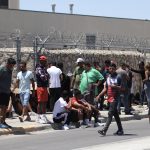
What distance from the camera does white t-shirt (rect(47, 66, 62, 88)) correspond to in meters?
19.1

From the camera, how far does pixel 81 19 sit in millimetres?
42469

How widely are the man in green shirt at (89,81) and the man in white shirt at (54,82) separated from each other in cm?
72

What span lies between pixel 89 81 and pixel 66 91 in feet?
3.61

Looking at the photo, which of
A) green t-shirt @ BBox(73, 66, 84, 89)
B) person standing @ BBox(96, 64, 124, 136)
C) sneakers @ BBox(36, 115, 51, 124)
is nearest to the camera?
person standing @ BBox(96, 64, 124, 136)

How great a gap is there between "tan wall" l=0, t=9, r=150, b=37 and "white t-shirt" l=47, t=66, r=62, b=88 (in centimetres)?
1807

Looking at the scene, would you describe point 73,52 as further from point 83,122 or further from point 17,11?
point 17,11

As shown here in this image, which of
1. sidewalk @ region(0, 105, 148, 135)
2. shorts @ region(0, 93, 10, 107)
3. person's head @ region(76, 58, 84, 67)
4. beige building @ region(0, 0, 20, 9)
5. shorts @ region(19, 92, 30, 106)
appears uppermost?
beige building @ region(0, 0, 20, 9)

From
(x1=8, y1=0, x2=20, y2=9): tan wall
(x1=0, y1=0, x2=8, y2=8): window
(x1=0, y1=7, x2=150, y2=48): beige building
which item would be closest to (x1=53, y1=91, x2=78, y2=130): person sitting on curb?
(x1=0, y1=7, x2=150, y2=48): beige building

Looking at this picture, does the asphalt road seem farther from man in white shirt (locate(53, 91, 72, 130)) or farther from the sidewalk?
man in white shirt (locate(53, 91, 72, 130))

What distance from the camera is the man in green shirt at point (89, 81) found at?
745 inches

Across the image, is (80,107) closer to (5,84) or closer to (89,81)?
(89,81)

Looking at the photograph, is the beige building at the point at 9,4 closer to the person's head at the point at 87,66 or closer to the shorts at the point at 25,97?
the person's head at the point at 87,66

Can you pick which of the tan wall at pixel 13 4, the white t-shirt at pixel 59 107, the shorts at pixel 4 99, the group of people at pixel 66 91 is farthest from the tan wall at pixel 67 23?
the shorts at pixel 4 99

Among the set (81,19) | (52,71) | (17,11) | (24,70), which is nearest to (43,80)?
(24,70)
